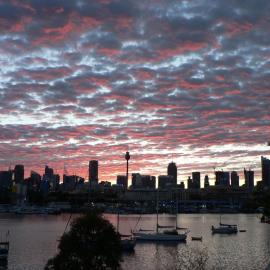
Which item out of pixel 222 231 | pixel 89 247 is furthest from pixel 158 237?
pixel 89 247

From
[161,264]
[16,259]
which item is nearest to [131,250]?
[161,264]

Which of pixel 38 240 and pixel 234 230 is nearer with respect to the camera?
pixel 38 240

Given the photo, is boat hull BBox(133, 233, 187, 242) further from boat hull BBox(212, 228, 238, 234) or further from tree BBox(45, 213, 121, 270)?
tree BBox(45, 213, 121, 270)

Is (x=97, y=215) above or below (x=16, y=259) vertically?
above

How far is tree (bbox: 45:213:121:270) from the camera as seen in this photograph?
29.3 m

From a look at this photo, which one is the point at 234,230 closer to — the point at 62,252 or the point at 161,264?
the point at 161,264

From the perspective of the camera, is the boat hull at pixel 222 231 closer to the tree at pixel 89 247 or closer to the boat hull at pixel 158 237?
the boat hull at pixel 158 237

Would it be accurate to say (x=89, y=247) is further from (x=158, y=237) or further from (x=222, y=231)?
(x=222, y=231)

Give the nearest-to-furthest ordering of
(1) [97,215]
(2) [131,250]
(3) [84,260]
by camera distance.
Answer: (3) [84,260] → (1) [97,215] → (2) [131,250]

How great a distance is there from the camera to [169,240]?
319ft

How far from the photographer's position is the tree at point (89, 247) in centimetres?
2928

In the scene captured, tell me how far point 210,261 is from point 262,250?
60.3ft

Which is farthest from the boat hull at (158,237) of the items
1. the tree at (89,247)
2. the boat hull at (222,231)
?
the tree at (89,247)

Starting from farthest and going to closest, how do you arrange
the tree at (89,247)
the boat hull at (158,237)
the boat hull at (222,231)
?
the boat hull at (222,231) < the boat hull at (158,237) < the tree at (89,247)
